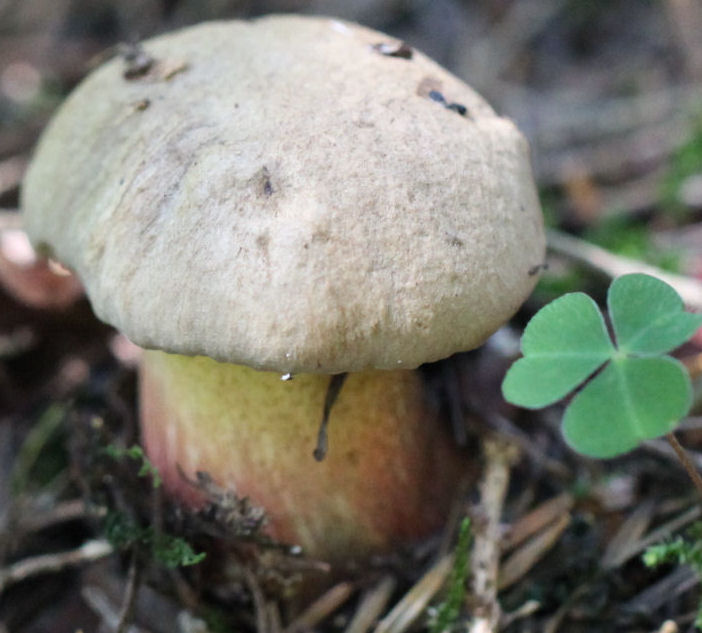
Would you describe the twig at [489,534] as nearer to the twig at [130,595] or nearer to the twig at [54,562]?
the twig at [130,595]

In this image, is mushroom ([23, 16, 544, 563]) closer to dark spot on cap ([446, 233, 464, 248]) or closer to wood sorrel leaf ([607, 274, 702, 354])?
dark spot on cap ([446, 233, 464, 248])

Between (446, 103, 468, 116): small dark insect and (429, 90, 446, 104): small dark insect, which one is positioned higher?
(429, 90, 446, 104): small dark insect

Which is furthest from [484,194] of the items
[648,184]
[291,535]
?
[648,184]

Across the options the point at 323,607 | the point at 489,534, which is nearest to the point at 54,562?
the point at 323,607

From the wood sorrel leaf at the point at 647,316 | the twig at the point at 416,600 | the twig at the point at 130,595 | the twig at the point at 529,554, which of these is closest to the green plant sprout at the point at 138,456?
the twig at the point at 130,595

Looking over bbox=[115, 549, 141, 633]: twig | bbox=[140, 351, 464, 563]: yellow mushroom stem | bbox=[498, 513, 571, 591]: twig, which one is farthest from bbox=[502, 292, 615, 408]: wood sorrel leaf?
bbox=[115, 549, 141, 633]: twig

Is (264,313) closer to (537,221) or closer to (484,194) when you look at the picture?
(484,194)

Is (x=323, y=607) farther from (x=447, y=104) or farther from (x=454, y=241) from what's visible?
(x=447, y=104)

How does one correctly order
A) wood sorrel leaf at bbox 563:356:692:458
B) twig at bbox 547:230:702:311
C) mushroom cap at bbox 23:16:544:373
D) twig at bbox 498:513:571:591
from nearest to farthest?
wood sorrel leaf at bbox 563:356:692:458 → mushroom cap at bbox 23:16:544:373 → twig at bbox 498:513:571:591 → twig at bbox 547:230:702:311

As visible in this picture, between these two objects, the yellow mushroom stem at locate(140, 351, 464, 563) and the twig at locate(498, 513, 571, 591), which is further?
the twig at locate(498, 513, 571, 591)
